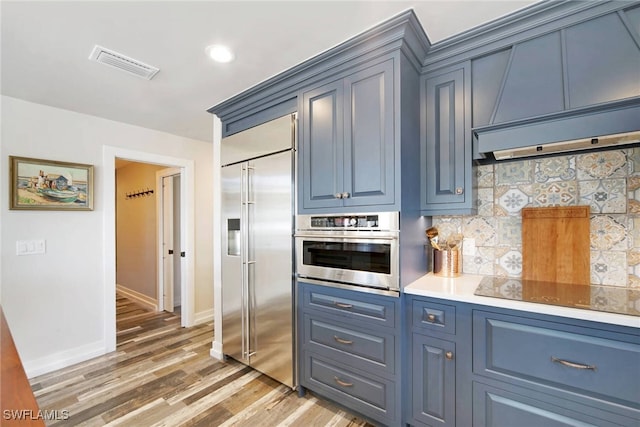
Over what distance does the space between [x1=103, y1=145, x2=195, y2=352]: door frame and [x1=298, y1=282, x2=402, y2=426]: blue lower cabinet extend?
213 cm

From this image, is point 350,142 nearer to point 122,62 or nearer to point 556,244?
point 556,244

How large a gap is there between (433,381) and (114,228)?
316 centimetres

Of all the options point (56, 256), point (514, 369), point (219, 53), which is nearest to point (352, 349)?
point (514, 369)

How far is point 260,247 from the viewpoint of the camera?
7.51 feet

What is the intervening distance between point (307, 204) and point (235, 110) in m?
1.23

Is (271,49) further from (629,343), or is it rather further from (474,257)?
(629,343)

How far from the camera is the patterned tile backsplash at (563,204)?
156 centimetres

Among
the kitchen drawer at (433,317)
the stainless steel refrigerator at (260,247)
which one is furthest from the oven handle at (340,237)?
the kitchen drawer at (433,317)

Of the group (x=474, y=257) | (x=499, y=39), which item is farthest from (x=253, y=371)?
(x=499, y=39)

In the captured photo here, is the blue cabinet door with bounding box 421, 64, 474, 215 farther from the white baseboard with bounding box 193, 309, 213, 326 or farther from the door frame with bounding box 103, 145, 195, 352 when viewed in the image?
the white baseboard with bounding box 193, 309, 213, 326

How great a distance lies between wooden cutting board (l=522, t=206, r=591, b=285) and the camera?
1652 millimetres

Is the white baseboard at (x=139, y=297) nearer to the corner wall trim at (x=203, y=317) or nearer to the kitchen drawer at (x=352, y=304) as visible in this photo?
the corner wall trim at (x=203, y=317)

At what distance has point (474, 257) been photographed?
2.03 meters

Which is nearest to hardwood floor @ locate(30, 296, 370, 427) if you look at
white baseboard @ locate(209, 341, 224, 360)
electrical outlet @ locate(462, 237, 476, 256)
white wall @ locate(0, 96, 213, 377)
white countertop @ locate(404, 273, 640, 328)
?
white baseboard @ locate(209, 341, 224, 360)
